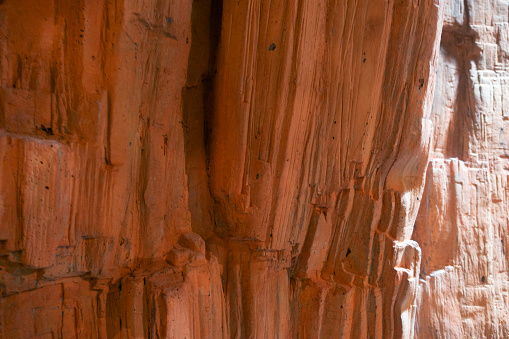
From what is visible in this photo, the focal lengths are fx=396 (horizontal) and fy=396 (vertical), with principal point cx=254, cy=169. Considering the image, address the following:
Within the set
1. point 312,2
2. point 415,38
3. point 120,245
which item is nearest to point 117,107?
point 120,245

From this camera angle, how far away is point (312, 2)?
161cm

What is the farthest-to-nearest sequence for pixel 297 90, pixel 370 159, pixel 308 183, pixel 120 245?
1. pixel 370 159
2. pixel 308 183
3. pixel 297 90
4. pixel 120 245

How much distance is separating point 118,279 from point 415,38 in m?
1.69

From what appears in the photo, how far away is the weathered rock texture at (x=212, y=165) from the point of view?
1.22 meters

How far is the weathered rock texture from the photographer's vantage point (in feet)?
4.00

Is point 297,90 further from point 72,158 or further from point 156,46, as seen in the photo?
point 72,158

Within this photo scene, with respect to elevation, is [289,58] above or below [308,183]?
above

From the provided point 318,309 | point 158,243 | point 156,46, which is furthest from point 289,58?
point 318,309

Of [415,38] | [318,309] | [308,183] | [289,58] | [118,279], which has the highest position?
[415,38]

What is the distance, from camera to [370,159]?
6.51 feet

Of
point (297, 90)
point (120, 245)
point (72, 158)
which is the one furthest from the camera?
point (297, 90)

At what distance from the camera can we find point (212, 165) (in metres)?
1.72

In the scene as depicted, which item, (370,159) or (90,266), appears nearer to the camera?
(90,266)

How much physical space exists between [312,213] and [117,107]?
1.05 metres
